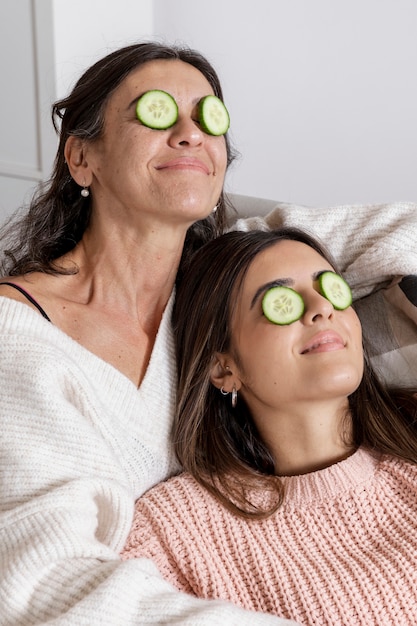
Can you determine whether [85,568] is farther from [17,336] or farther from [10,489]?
[17,336]

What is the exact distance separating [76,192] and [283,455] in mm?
777

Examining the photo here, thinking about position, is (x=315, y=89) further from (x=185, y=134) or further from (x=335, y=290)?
(x=335, y=290)

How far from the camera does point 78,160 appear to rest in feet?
6.84

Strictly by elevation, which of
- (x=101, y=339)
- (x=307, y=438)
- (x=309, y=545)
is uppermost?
(x=101, y=339)

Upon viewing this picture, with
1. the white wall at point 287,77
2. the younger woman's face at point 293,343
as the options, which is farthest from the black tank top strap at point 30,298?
the white wall at point 287,77

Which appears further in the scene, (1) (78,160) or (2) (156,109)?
(1) (78,160)

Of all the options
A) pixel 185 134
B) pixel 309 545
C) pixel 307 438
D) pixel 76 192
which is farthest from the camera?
pixel 76 192

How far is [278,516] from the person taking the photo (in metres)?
1.79

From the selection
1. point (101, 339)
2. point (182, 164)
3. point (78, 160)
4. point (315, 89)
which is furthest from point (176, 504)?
point (315, 89)

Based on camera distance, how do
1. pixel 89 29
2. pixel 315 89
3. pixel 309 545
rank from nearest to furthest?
1. pixel 309 545
2. pixel 315 89
3. pixel 89 29

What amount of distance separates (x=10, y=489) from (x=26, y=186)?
8.65ft

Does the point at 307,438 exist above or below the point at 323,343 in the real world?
below

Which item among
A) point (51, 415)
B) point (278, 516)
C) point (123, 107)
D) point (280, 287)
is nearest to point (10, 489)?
point (51, 415)

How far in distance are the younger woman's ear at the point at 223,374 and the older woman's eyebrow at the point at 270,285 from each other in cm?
13
